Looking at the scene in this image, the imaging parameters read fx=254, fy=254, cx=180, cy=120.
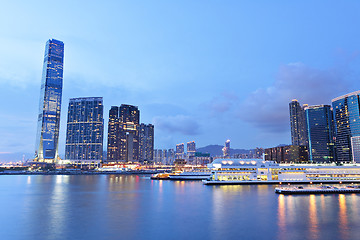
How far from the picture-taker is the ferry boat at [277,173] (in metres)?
105

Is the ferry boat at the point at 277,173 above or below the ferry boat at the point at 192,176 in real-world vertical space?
above

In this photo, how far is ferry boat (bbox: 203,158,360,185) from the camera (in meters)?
105

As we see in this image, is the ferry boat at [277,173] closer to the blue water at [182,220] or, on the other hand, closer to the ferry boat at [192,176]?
the ferry boat at [192,176]

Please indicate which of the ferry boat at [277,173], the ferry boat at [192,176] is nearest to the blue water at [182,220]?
the ferry boat at [277,173]

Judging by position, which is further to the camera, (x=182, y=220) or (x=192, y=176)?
(x=192, y=176)

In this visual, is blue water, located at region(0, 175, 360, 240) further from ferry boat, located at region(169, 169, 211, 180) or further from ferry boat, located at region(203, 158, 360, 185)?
ferry boat, located at region(169, 169, 211, 180)

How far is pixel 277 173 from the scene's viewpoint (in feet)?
351

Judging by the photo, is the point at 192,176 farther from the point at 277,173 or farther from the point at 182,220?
the point at 182,220

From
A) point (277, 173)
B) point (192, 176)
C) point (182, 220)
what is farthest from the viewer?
point (192, 176)

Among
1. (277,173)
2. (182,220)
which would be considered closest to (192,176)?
(277,173)

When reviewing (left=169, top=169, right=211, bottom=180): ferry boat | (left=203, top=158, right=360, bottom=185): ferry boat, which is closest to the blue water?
(left=203, top=158, right=360, bottom=185): ferry boat

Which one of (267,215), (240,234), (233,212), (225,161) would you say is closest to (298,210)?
(267,215)

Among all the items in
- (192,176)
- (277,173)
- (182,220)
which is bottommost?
(182,220)

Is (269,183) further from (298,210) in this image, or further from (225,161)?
(298,210)
